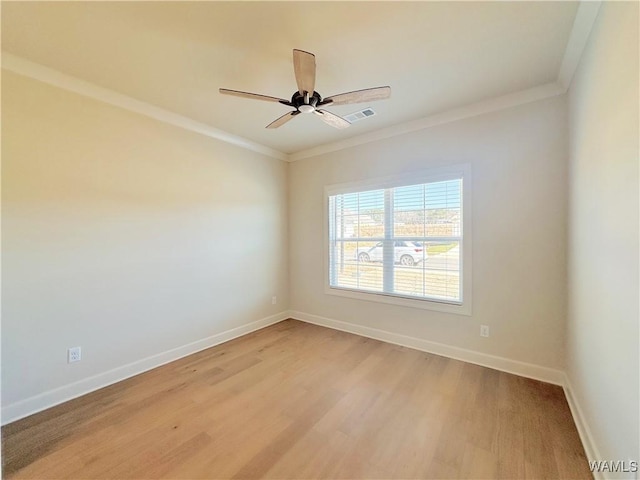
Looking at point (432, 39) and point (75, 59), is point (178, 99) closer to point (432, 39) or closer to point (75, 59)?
point (75, 59)

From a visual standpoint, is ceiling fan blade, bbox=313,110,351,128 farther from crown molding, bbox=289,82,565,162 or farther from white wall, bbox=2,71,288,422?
white wall, bbox=2,71,288,422

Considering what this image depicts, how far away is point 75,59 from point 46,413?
269 centimetres

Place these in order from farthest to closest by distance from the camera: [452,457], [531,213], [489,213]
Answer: [489,213], [531,213], [452,457]

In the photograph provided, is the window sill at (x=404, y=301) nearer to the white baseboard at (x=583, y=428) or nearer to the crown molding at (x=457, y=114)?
the white baseboard at (x=583, y=428)

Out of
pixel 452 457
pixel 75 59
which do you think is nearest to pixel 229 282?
pixel 75 59

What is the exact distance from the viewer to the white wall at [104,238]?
1981 mm

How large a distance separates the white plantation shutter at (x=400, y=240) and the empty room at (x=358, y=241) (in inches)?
1.2

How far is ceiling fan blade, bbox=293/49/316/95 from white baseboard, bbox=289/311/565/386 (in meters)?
2.86

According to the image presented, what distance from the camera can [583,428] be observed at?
1.72 meters

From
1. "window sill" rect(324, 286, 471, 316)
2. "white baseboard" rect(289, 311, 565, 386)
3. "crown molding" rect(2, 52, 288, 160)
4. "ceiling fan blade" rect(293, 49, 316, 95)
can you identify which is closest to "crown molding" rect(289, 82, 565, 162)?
"crown molding" rect(2, 52, 288, 160)

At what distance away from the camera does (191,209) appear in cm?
306

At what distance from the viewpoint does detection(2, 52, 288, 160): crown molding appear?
6.45ft

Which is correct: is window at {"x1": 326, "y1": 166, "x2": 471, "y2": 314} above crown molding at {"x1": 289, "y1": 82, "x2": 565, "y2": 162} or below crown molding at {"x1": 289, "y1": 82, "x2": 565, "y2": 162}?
below

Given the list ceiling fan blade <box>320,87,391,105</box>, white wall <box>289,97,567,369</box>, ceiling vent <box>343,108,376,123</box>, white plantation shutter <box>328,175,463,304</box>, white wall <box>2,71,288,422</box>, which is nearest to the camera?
ceiling fan blade <box>320,87,391,105</box>
